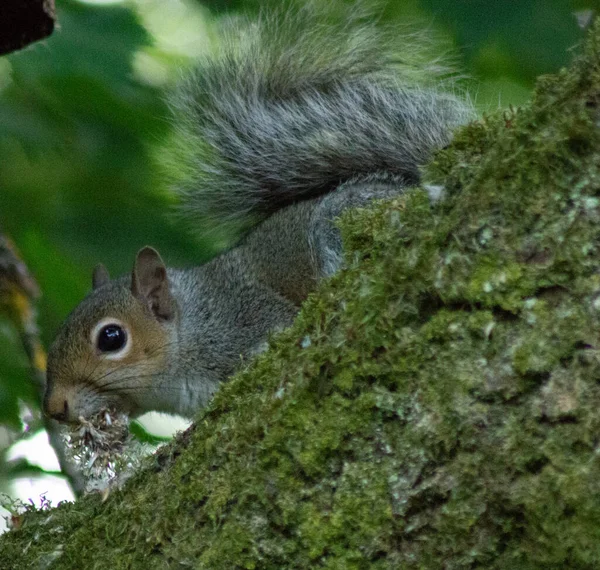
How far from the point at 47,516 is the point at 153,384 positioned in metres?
1.17

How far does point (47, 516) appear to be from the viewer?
1901mm

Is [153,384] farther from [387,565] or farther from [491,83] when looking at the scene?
[387,565]

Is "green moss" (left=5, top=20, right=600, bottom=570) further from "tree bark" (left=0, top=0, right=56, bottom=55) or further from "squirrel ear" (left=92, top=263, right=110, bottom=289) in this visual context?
"squirrel ear" (left=92, top=263, right=110, bottom=289)

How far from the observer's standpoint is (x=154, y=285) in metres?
3.21

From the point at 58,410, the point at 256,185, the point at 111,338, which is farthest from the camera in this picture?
the point at 256,185

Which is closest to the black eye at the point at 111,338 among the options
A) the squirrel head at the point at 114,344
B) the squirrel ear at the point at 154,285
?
the squirrel head at the point at 114,344

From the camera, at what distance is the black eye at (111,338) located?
3.03 meters

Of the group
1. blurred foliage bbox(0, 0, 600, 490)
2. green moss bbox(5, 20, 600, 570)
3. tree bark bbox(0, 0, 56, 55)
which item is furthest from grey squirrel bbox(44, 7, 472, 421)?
green moss bbox(5, 20, 600, 570)

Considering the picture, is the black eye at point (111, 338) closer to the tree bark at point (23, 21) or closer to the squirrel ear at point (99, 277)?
the squirrel ear at point (99, 277)

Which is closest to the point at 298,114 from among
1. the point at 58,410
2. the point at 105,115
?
the point at 105,115

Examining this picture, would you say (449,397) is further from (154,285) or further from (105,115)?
(154,285)

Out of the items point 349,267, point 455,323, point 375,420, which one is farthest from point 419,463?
point 349,267

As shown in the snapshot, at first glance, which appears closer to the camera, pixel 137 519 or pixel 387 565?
pixel 387 565

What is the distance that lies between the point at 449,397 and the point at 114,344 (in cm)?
205
